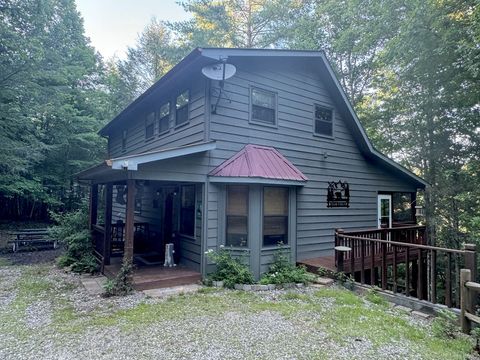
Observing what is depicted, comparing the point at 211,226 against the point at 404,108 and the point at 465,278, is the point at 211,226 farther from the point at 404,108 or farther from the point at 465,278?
the point at 404,108

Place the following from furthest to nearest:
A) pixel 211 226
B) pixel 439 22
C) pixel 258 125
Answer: pixel 439 22 < pixel 258 125 < pixel 211 226

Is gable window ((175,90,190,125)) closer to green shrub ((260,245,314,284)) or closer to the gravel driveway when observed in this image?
green shrub ((260,245,314,284))

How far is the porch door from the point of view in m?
11.2

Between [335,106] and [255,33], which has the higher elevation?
[255,33]

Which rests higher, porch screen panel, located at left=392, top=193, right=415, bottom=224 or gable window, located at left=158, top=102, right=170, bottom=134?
gable window, located at left=158, top=102, right=170, bottom=134

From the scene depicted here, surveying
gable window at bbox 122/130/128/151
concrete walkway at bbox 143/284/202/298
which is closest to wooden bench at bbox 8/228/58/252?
gable window at bbox 122/130/128/151

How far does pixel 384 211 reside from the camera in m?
11.3

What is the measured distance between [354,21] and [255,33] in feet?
20.0

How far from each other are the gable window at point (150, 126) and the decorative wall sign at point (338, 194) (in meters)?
6.14

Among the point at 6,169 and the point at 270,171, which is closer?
the point at 270,171

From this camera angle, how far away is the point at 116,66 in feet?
81.3

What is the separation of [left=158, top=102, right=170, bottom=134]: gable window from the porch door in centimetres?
800

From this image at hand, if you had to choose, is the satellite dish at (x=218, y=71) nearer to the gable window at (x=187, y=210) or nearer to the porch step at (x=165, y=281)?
the gable window at (x=187, y=210)

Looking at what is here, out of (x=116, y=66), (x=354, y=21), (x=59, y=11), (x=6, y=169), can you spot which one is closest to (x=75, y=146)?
(x=6, y=169)
